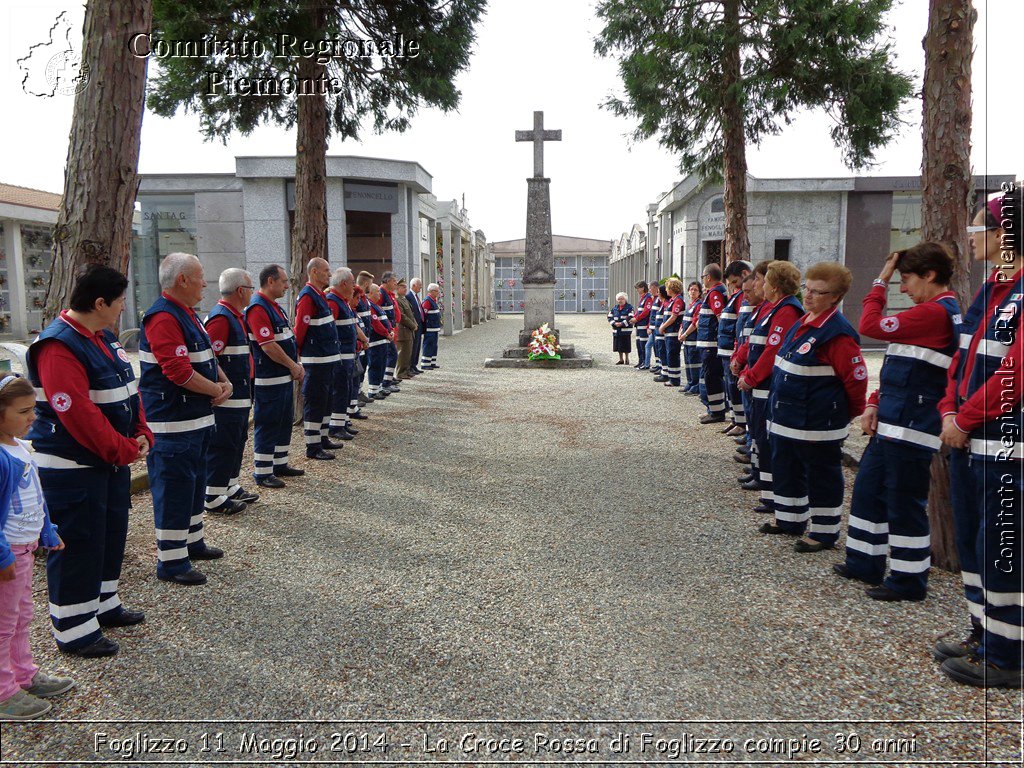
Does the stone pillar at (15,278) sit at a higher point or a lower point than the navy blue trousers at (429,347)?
higher

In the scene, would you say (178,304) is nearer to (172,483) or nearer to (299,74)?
(172,483)

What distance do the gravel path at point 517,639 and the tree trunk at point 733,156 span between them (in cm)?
596

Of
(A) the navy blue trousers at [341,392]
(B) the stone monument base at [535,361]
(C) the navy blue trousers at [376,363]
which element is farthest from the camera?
(B) the stone monument base at [535,361]

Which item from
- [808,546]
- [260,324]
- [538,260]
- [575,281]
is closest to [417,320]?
[538,260]

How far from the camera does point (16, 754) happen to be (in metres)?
2.75

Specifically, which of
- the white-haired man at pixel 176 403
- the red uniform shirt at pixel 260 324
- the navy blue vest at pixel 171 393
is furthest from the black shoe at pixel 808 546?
the red uniform shirt at pixel 260 324

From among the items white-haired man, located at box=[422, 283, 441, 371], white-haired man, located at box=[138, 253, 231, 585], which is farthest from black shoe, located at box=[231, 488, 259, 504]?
white-haired man, located at box=[422, 283, 441, 371]

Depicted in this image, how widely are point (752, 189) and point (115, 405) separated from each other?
2155cm

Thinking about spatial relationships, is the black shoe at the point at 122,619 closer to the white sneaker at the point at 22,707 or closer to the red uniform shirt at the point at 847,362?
the white sneaker at the point at 22,707

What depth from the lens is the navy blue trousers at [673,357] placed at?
1337 cm

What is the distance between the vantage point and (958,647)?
131 inches

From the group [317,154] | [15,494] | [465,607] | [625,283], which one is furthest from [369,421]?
[625,283]

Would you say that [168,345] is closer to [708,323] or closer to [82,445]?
[82,445]

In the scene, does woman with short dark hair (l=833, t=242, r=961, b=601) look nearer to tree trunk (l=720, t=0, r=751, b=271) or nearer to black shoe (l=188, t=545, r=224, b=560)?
black shoe (l=188, t=545, r=224, b=560)
